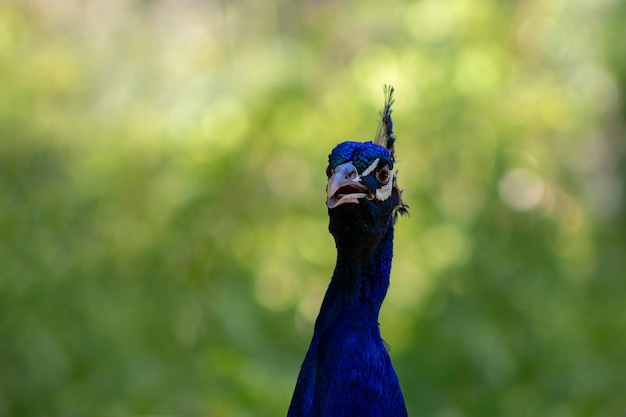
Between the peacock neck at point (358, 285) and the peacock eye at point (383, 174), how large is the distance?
138 millimetres

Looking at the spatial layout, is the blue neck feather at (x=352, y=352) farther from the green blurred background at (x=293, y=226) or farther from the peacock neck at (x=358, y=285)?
the green blurred background at (x=293, y=226)

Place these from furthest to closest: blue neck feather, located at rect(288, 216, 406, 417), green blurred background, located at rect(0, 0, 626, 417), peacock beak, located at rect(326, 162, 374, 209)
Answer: green blurred background, located at rect(0, 0, 626, 417) → blue neck feather, located at rect(288, 216, 406, 417) → peacock beak, located at rect(326, 162, 374, 209)

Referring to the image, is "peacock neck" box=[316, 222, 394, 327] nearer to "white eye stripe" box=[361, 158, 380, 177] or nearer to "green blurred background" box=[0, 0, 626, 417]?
"white eye stripe" box=[361, 158, 380, 177]

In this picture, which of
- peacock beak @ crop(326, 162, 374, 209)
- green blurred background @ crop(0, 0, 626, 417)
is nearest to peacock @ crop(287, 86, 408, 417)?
peacock beak @ crop(326, 162, 374, 209)

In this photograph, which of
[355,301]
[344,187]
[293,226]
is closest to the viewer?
[344,187]

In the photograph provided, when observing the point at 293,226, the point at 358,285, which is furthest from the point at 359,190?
the point at 293,226

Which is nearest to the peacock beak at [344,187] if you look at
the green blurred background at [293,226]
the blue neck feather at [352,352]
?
the blue neck feather at [352,352]

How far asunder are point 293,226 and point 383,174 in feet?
8.65

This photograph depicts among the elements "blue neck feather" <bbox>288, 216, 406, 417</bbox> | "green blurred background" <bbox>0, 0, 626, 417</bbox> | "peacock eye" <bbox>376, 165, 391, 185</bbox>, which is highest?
"green blurred background" <bbox>0, 0, 626, 417</bbox>

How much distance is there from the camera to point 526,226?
13.0ft

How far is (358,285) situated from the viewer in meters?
1.73

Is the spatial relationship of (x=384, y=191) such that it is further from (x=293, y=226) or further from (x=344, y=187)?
(x=293, y=226)

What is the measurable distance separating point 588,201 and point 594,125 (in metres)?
0.55

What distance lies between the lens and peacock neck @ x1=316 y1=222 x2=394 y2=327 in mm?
1727
